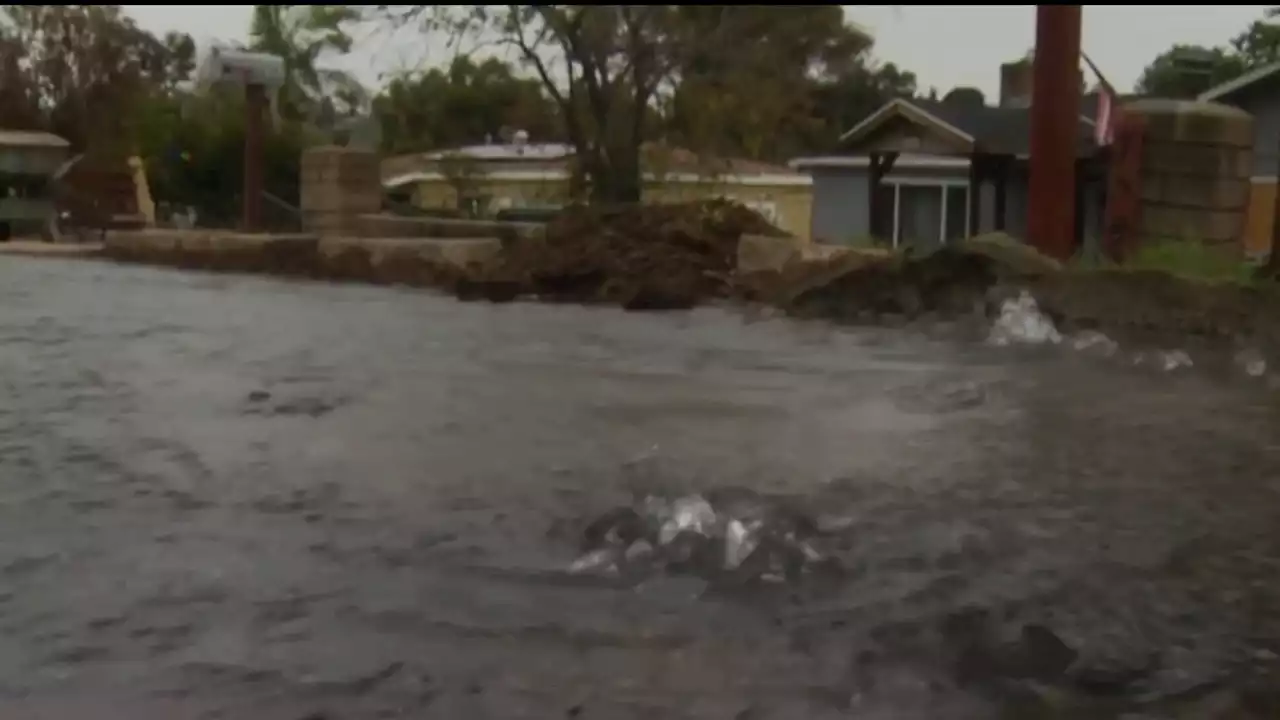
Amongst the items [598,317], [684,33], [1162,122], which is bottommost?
[598,317]

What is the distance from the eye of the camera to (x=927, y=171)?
14711 mm

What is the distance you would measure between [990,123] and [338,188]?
22.3ft

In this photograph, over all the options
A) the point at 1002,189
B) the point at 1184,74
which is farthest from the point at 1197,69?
the point at 1002,189

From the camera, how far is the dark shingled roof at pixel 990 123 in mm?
12672

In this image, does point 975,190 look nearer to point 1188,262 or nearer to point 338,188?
point 338,188

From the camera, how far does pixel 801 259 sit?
229 inches

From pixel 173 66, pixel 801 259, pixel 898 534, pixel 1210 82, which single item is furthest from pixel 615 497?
pixel 173 66

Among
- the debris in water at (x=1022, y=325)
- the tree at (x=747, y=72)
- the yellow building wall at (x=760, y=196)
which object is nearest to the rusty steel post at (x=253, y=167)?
the yellow building wall at (x=760, y=196)

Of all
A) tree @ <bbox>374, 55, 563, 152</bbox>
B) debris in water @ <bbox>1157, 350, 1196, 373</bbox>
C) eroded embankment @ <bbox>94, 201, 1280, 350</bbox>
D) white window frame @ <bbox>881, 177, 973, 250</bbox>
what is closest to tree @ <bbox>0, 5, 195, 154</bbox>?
tree @ <bbox>374, 55, 563, 152</bbox>

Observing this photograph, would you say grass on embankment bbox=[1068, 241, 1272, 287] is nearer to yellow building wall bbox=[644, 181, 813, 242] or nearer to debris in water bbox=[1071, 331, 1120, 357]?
debris in water bbox=[1071, 331, 1120, 357]

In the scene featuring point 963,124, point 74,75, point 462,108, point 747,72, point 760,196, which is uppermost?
point 74,75

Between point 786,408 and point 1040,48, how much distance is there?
3126mm

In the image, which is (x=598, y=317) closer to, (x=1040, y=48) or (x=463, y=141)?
(x=1040, y=48)

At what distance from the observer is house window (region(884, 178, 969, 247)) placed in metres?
14.3
